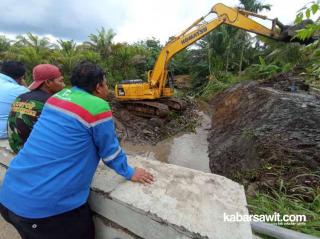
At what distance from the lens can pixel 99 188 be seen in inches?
63.6

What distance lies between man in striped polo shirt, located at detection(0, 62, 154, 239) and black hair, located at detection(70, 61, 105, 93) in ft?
0.35

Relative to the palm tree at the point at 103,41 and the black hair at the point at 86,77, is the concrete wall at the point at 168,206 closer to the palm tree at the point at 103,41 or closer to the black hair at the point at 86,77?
the black hair at the point at 86,77

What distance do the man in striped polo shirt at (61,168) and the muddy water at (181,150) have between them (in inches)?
197

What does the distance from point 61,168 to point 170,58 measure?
319 inches

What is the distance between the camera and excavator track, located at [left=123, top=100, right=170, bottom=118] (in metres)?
9.28

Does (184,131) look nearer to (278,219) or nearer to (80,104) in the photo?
(278,219)

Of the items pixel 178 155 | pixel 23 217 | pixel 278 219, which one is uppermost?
pixel 23 217

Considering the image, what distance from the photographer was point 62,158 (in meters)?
1.47

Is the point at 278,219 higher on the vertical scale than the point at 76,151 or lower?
lower

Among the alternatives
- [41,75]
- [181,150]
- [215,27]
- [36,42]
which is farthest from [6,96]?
[36,42]

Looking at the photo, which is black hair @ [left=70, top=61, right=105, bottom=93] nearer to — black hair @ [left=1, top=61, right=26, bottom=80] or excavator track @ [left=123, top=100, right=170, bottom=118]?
black hair @ [left=1, top=61, right=26, bottom=80]

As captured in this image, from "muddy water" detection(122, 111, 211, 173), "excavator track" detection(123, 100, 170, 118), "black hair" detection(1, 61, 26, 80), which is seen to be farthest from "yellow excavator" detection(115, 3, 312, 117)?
"black hair" detection(1, 61, 26, 80)

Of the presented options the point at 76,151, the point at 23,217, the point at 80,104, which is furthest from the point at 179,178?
the point at 23,217

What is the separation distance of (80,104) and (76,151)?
0.26 m
